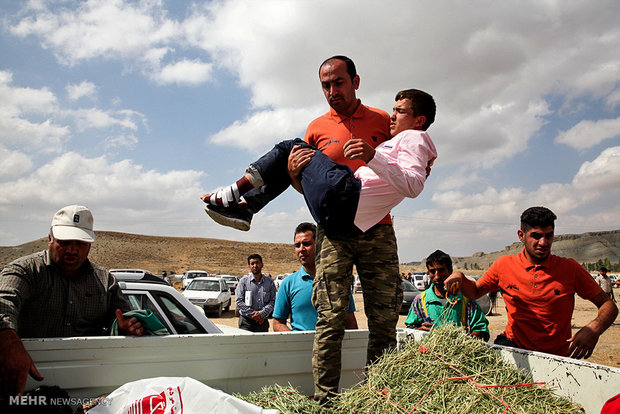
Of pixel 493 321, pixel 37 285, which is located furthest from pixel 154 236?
pixel 37 285

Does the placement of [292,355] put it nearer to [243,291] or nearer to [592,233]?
[243,291]

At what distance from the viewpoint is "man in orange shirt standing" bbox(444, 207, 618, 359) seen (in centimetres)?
350

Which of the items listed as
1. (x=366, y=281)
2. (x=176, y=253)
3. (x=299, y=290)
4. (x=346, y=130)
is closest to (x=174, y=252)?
(x=176, y=253)

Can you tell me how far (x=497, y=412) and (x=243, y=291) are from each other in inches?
241

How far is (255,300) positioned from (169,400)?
5.70 metres

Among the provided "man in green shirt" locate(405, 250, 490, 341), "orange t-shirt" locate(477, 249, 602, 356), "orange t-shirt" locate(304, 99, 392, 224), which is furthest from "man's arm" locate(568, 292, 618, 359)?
"orange t-shirt" locate(304, 99, 392, 224)

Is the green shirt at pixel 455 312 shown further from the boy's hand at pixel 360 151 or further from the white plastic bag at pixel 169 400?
the white plastic bag at pixel 169 400

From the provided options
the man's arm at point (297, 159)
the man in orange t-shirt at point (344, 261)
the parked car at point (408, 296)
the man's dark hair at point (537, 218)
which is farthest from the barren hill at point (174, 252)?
the man's arm at point (297, 159)

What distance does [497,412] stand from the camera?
2.09 m

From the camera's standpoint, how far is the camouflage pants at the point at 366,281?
259 centimetres

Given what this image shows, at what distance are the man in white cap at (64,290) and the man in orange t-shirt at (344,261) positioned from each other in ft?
3.76

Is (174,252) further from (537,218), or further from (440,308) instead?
(537,218)

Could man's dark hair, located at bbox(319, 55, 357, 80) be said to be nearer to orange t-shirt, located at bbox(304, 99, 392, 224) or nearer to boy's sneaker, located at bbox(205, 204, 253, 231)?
orange t-shirt, located at bbox(304, 99, 392, 224)

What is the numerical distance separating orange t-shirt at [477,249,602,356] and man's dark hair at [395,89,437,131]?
1645mm
